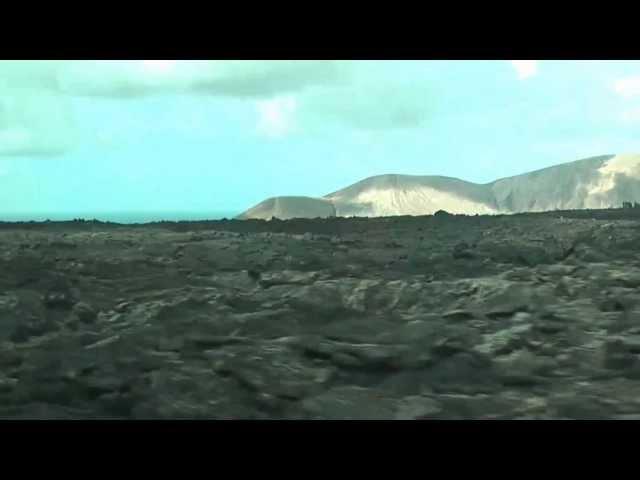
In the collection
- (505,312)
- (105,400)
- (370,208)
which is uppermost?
(370,208)

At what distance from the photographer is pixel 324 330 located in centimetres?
430

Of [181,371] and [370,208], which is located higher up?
[370,208]

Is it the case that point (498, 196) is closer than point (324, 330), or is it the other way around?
point (324, 330)

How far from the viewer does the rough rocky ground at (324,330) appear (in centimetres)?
312

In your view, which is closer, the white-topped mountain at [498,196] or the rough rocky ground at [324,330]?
the rough rocky ground at [324,330]

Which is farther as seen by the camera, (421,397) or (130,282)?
(130,282)

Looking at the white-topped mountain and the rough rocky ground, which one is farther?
the white-topped mountain

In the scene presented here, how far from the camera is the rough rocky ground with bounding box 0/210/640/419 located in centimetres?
312

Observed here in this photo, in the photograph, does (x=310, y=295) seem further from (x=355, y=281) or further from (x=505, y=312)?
(x=505, y=312)

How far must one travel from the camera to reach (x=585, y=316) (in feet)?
14.8

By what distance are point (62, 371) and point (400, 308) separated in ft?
7.68
